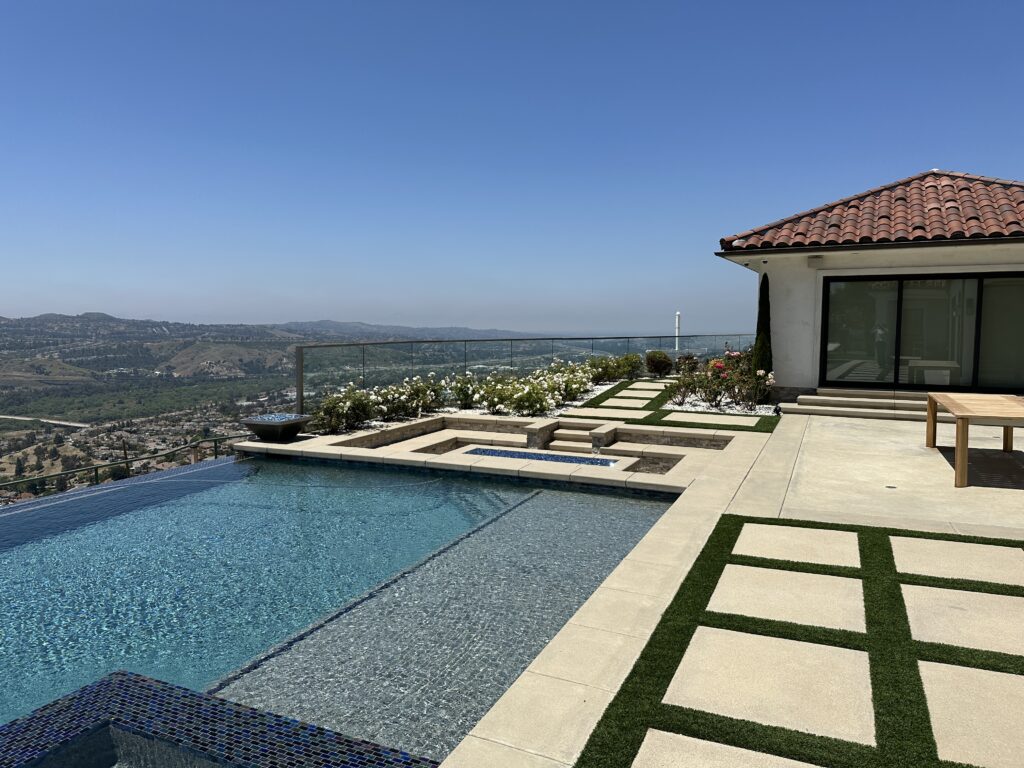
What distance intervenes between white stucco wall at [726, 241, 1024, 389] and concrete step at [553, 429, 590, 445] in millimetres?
4388

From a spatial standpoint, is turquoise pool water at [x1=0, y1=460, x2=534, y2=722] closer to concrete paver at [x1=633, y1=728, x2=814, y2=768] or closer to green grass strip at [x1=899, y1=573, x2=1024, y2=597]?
concrete paver at [x1=633, y1=728, x2=814, y2=768]

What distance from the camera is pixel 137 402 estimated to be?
32.0ft

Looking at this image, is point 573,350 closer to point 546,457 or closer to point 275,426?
point 546,457

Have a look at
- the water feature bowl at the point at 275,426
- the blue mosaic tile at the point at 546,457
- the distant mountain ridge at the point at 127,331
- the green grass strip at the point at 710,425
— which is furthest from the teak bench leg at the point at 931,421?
the distant mountain ridge at the point at 127,331

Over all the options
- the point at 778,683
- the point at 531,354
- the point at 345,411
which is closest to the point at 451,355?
the point at 531,354

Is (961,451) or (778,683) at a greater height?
(961,451)

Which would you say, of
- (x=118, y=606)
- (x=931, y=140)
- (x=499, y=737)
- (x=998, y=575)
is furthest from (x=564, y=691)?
(x=931, y=140)

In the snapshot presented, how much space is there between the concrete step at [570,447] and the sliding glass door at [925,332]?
502 centimetres

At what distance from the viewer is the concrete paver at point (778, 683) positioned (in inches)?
86.2

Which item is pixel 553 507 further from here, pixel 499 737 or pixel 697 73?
pixel 697 73

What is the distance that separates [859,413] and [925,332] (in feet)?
6.13

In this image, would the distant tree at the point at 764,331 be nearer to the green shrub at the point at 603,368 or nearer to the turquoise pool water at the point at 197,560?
the green shrub at the point at 603,368

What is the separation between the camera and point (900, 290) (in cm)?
998

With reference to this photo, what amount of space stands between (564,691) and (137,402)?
9.85 metres
